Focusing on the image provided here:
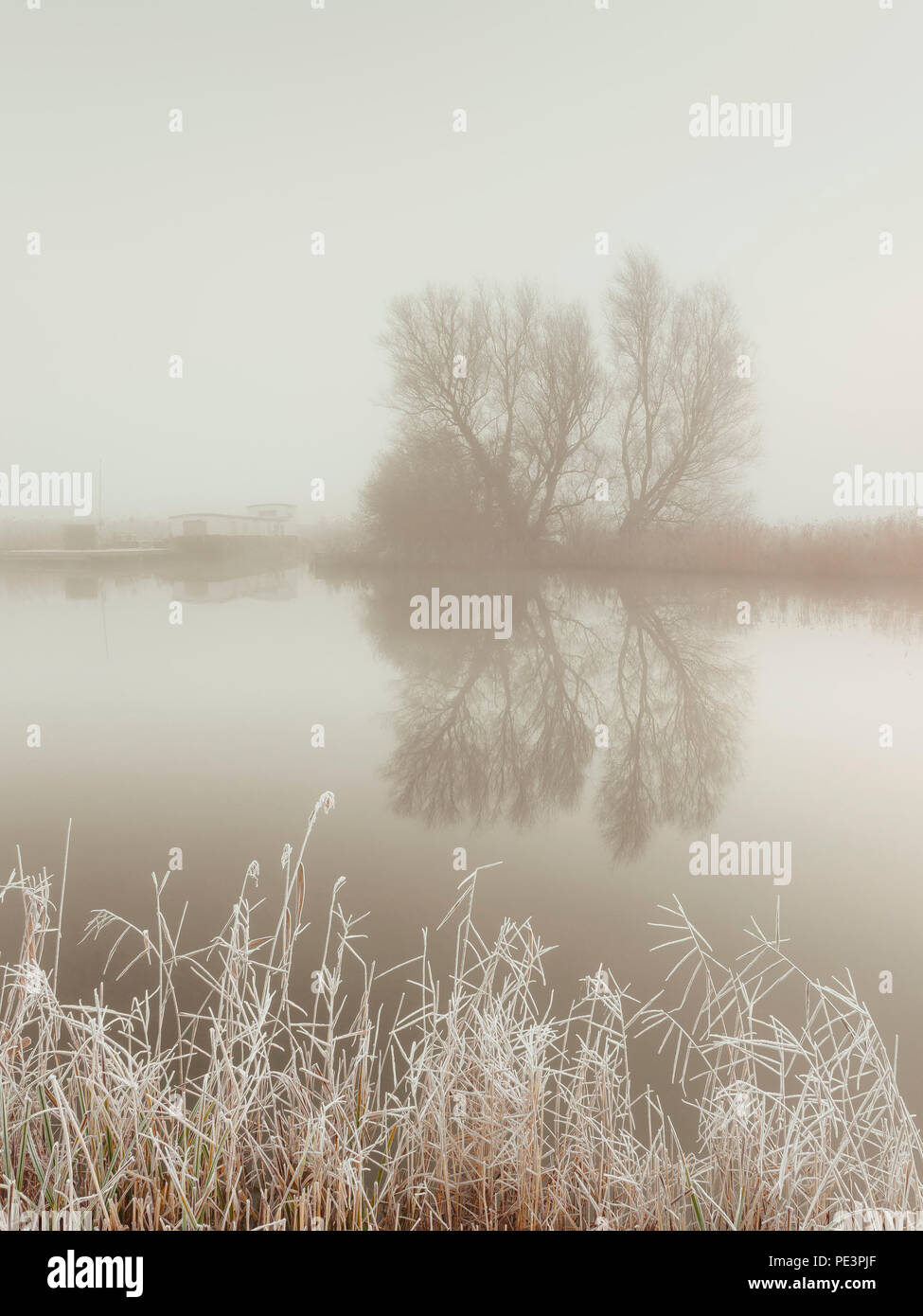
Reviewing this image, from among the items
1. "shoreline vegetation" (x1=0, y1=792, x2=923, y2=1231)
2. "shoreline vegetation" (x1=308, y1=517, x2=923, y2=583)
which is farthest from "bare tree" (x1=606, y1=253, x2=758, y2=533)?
"shoreline vegetation" (x1=0, y1=792, x2=923, y2=1231)

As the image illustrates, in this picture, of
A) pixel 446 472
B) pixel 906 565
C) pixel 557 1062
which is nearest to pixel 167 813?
pixel 557 1062

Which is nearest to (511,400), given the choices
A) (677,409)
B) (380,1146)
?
(677,409)

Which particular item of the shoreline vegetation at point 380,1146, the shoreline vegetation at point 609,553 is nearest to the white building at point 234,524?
the shoreline vegetation at point 609,553

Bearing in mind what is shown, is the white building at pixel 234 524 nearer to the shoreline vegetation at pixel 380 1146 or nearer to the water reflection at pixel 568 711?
the water reflection at pixel 568 711

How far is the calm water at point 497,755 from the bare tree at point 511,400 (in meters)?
1.31

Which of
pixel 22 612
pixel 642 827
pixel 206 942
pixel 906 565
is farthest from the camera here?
pixel 22 612

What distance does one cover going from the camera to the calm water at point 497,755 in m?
4.30

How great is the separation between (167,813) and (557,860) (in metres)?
2.84

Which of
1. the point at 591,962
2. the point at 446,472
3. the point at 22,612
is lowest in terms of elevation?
the point at 591,962
